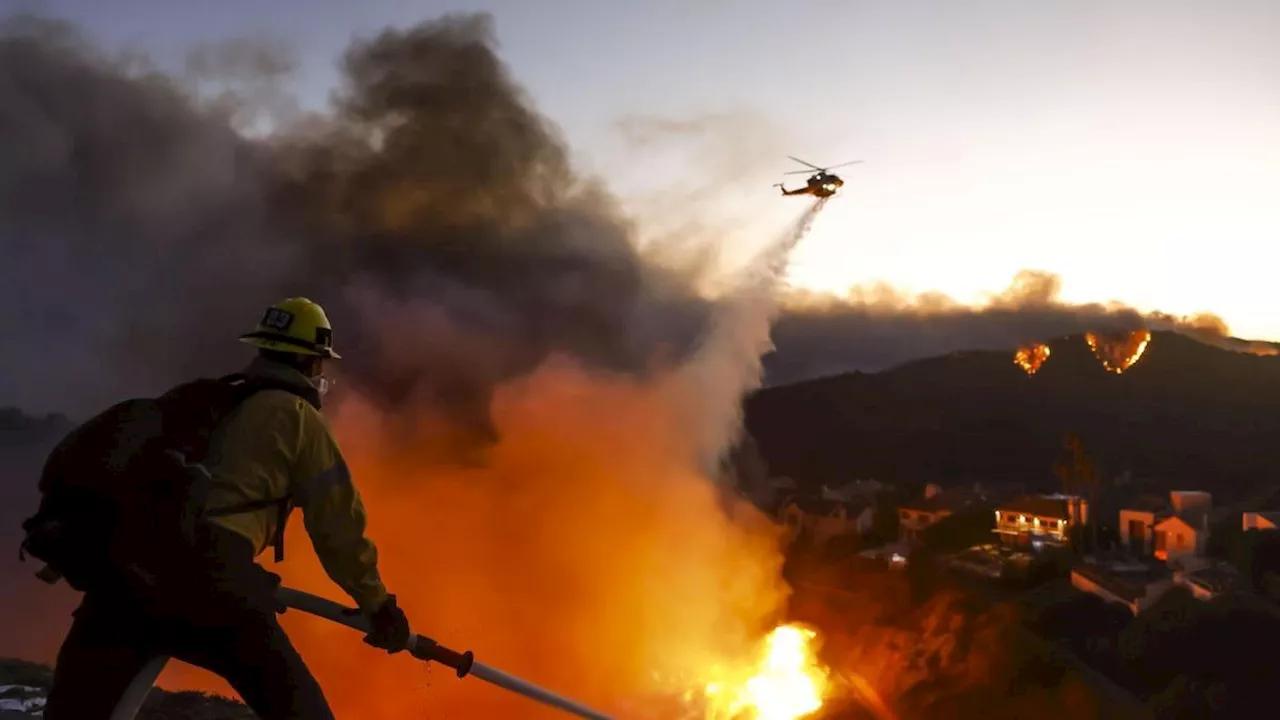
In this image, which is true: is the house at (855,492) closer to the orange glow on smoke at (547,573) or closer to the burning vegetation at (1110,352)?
the orange glow on smoke at (547,573)

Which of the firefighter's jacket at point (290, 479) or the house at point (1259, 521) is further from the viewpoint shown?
the house at point (1259, 521)

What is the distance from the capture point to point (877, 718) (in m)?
31.6

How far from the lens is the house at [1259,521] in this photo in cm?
4419

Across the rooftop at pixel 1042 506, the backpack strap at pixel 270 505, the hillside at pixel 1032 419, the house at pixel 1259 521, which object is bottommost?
the backpack strap at pixel 270 505

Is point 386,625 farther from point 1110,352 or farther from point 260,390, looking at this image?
point 1110,352

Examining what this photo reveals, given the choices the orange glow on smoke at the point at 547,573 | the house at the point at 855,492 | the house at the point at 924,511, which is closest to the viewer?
the orange glow on smoke at the point at 547,573

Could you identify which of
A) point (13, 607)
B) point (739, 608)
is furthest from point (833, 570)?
point (13, 607)

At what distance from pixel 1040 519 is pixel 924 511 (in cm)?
780

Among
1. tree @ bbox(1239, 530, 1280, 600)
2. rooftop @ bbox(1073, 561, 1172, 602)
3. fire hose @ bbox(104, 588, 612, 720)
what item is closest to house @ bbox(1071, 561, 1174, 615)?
rooftop @ bbox(1073, 561, 1172, 602)

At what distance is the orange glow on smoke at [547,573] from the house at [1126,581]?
15500 mm

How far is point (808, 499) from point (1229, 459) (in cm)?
4737

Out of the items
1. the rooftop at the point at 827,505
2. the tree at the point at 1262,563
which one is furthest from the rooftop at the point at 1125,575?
the rooftop at the point at 827,505

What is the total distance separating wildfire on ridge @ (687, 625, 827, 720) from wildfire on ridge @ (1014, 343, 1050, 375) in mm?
118251

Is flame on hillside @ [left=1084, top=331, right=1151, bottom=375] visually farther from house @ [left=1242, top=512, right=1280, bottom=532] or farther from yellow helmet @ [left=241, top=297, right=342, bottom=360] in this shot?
yellow helmet @ [left=241, top=297, right=342, bottom=360]
